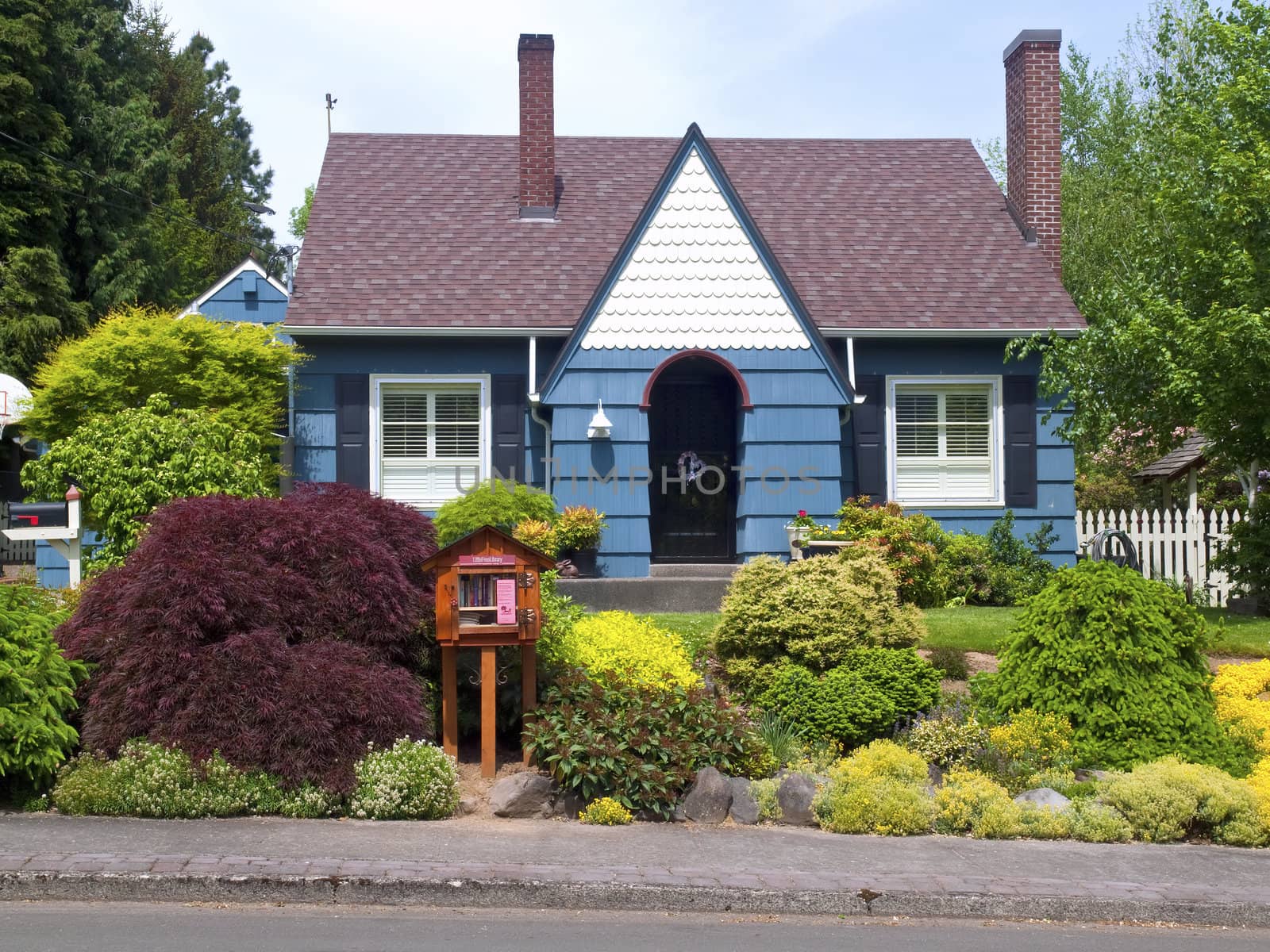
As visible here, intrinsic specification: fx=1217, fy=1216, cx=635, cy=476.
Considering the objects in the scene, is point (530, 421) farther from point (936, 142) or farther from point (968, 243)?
point (936, 142)

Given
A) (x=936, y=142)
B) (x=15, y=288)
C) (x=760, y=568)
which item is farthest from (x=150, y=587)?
(x=15, y=288)

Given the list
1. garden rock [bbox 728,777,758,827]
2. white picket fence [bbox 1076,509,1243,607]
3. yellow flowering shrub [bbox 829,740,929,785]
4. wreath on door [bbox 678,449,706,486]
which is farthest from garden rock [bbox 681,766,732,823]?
white picket fence [bbox 1076,509,1243,607]

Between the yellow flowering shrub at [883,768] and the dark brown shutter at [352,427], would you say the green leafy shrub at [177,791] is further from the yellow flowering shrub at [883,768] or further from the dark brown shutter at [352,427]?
the dark brown shutter at [352,427]

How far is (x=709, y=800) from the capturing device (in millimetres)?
7664

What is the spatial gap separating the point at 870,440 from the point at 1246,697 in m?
6.86

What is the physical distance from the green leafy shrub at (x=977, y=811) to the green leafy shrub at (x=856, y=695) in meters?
1.00

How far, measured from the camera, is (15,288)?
73.6 feet

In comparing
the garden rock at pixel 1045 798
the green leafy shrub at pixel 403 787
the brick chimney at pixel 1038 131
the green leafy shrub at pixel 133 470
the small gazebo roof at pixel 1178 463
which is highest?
the brick chimney at pixel 1038 131

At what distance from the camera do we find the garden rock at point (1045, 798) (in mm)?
7633

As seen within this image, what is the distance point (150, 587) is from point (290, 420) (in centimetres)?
747

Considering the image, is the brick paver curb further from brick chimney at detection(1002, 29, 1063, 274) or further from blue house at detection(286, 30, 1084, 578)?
brick chimney at detection(1002, 29, 1063, 274)

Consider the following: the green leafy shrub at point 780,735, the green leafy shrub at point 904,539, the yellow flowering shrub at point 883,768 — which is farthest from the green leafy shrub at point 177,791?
the green leafy shrub at point 904,539

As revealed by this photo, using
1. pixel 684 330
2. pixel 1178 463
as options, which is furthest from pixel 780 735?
pixel 1178 463

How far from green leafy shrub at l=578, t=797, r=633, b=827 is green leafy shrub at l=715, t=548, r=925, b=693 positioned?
6.88 feet
